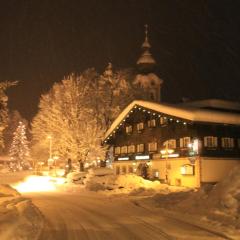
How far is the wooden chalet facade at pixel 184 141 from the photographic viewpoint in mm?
46062

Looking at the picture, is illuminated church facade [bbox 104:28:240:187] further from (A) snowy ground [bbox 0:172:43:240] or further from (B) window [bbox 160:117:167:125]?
(A) snowy ground [bbox 0:172:43:240]

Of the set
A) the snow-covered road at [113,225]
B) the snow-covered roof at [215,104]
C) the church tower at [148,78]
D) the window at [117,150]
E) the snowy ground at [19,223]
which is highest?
the church tower at [148,78]

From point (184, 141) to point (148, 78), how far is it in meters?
31.2

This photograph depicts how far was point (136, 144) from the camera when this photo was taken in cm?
5838

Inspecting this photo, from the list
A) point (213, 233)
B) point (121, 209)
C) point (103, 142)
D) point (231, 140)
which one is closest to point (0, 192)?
point (121, 209)

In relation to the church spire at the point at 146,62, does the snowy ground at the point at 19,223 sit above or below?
below

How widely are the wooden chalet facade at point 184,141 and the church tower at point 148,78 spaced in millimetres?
16822

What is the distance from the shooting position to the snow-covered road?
1596cm

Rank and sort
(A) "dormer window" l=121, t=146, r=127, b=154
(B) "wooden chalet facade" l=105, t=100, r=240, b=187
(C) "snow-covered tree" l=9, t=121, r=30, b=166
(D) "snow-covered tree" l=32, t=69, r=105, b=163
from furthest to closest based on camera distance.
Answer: (C) "snow-covered tree" l=9, t=121, r=30, b=166 < (A) "dormer window" l=121, t=146, r=127, b=154 < (D) "snow-covered tree" l=32, t=69, r=105, b=163 < (B) "wooden chalet facade" l=105, t=100, r=240, b=187

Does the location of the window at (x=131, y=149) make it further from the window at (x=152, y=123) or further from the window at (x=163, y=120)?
the window at (x=163, y=120)

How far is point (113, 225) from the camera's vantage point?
1892 cm

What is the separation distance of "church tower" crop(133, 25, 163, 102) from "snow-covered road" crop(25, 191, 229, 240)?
161ft

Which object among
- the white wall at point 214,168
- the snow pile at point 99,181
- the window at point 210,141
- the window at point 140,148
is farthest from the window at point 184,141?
the window at point 140,148

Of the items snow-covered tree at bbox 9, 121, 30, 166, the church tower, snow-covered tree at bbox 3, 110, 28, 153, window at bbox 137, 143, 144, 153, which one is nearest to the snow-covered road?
window at bbox 137, 143, 144, 153
